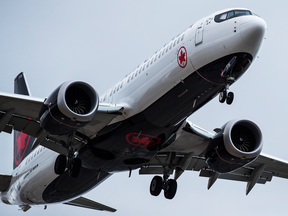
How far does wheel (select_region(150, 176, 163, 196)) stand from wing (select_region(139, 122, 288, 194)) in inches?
29.1

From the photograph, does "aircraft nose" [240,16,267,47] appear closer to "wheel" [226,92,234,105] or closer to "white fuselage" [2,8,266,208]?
"white fuselage" [2,8,266,208]

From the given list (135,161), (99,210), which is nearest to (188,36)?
(135,161)

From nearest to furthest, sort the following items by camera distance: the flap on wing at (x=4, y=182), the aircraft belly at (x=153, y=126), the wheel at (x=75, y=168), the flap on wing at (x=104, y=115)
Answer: the aircraft belly at (x=153, y=126), the flap on wing at (x=104, y=115), the wheel at (x=75, y=168), the flap on wing at (x=4, y=182)

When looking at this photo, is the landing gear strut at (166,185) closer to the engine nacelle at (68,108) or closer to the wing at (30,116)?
the wing at (30,116)

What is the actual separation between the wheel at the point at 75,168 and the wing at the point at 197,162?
4.31 metres

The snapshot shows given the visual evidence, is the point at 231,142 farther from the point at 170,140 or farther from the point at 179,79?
the point at 179,79

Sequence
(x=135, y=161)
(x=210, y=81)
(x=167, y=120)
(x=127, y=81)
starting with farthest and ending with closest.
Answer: (x=135, y=161) → (x=127, y=81) → (x=167, y=120) → (x=210, y=81)

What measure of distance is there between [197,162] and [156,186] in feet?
9.18

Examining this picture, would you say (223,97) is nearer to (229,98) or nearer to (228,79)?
(229,98)

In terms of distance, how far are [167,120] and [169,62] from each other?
212 cm

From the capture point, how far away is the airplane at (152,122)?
1453cm

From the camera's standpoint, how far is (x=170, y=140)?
59.1 feet

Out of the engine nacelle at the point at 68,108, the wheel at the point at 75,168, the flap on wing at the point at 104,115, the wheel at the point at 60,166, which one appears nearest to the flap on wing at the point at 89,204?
the wheel at the point at 75,168

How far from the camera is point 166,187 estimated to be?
20.9 meters
